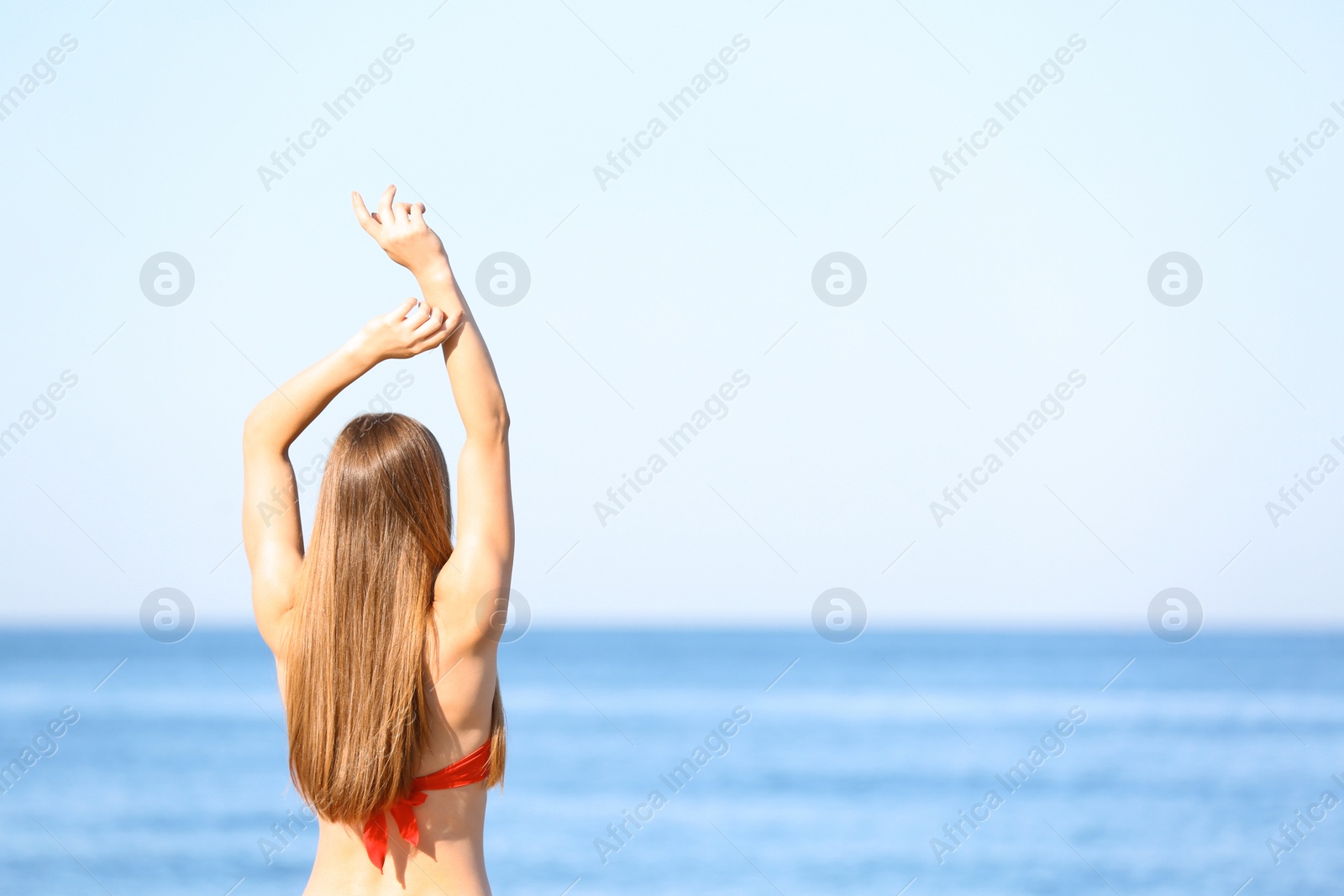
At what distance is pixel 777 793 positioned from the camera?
60.3 feet

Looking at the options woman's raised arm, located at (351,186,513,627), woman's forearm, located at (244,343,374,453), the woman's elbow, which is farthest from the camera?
the woman's elbow

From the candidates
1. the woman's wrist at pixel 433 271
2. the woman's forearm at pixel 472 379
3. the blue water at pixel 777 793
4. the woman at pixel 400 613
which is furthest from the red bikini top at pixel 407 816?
the blue water at pixel 777 793

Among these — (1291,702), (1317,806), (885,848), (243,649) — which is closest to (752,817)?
(885,848)

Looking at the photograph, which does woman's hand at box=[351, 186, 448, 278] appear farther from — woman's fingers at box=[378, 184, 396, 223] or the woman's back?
the woman's back

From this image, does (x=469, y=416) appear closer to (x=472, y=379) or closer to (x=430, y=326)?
(x=472, y=379)

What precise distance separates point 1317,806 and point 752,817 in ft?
25.1

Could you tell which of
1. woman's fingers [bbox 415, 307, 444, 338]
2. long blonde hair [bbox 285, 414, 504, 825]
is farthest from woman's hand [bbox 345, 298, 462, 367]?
long blonde hair [bbox 285, 414, 504, 825]

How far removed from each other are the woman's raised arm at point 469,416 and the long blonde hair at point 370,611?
0.25ft

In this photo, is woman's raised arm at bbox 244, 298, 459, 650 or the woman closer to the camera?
the woman

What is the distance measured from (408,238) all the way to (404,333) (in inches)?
8.7

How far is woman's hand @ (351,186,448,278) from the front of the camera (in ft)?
7.42

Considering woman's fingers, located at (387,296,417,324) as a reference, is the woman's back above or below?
below

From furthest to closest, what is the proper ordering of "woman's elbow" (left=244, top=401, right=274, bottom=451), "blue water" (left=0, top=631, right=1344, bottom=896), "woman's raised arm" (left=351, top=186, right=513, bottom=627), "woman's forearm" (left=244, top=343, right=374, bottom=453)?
"blue water" (left=0, top=631, right=1344, bottom=896)
"woman's elbow" (left=244, top=401, right=274, bottom=451)
"woman's forearm" (left=244, top=343, right=374, bottom=453)
"woman's raised arm" (left=351, top=186, right=513, bottom=627)

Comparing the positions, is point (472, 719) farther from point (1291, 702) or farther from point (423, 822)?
point (1291, 702)
